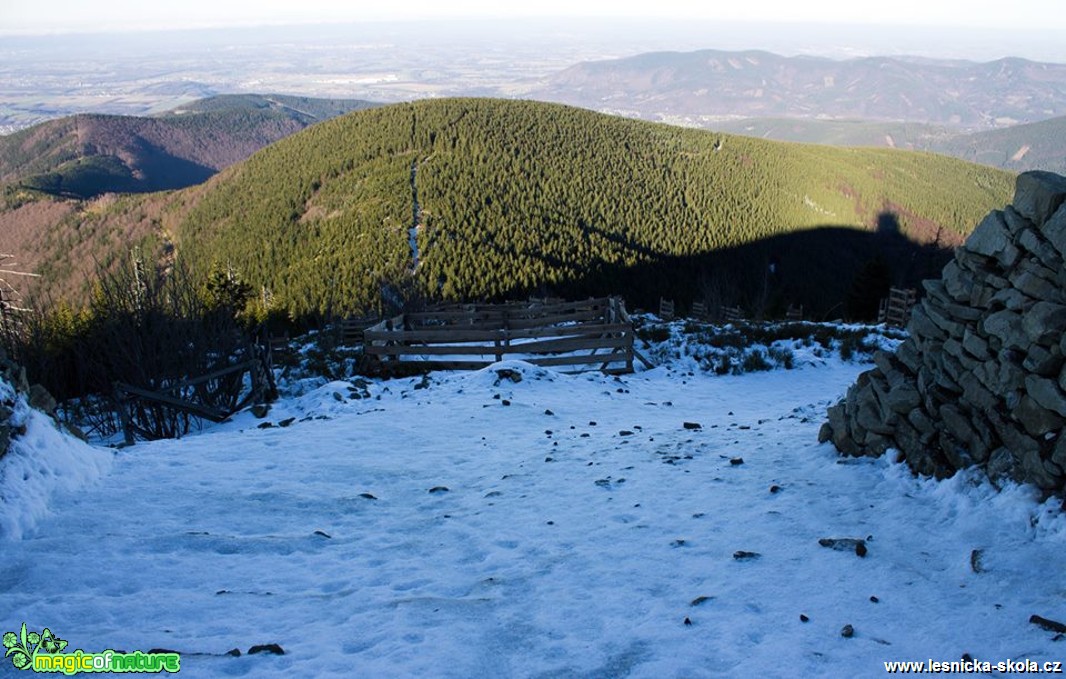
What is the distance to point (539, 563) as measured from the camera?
5.20m

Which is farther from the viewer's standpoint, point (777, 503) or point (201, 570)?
point (777, 503)

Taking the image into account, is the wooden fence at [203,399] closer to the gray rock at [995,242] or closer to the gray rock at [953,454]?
the gray rock at [953,454]

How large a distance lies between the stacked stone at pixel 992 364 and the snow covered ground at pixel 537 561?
0.30 m

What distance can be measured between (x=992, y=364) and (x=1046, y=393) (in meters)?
0.62

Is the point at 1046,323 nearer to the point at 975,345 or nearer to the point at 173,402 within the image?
the point at 975,345

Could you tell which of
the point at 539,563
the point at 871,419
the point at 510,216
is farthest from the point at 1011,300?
the point at 510,216

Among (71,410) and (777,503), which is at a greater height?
(777,503)

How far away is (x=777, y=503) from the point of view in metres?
5.89

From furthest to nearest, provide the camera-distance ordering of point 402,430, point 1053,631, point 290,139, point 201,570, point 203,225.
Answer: point 290,139, point 203,225, point 402,430, point 201,570, point 1053,631

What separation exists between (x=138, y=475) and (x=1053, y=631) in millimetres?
7850

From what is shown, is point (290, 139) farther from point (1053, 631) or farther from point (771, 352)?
point (1053, 631)

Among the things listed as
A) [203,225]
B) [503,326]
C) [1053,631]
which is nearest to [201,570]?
[1053,631]

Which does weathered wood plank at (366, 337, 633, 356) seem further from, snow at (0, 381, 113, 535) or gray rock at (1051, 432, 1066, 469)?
gray rock at (1051, 432, 1066, 469)

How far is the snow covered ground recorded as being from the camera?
3.86 metres
